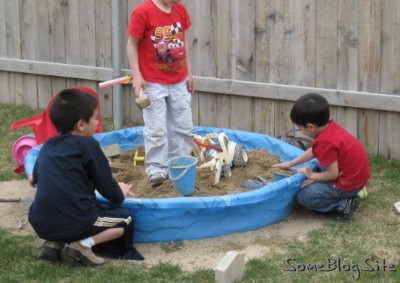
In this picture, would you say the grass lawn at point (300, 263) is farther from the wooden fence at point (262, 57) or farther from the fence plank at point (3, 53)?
the fence plank at point (3, 53)

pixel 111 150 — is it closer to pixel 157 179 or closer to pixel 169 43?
pixel 157 179

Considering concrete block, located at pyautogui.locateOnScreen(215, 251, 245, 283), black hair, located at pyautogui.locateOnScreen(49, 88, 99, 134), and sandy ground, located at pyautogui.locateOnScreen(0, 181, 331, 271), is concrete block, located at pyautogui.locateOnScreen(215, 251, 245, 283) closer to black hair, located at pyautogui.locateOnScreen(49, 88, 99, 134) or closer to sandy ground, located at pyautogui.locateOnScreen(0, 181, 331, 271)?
sandy ground, located at pyautogui.locateOnScreen(0, 181, 331, 271)

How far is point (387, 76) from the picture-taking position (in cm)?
615

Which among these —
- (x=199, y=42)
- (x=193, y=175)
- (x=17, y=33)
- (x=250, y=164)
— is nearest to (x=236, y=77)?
(x=199, y=42)

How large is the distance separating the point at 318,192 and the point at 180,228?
0.95 m

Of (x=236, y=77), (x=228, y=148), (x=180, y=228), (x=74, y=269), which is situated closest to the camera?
(x=74, y=269)

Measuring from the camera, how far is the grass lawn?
430 centimetres

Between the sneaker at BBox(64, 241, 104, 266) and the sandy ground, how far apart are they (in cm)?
24

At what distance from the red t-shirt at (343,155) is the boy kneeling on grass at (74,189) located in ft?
4.40

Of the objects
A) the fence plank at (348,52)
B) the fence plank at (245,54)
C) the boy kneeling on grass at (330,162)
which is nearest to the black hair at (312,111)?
the boy kneeling on grass at (330,162)

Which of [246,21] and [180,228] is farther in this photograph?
[246,21]

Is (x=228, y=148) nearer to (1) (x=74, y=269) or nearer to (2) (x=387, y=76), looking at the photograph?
(2) (x=387, y=76)

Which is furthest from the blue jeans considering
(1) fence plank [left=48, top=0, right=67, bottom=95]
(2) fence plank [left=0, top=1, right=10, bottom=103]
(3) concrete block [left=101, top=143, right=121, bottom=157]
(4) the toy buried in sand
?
(2) fence plank [left=0, top=1, right=10, bottom=103]

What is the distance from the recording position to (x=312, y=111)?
5.02 meters
